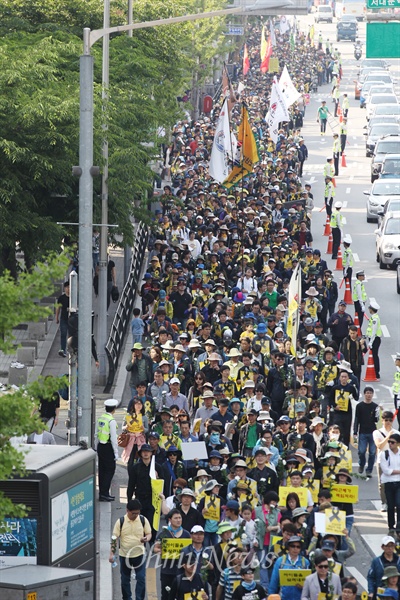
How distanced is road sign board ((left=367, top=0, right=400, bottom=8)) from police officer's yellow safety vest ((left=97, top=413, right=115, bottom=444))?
21.4 m

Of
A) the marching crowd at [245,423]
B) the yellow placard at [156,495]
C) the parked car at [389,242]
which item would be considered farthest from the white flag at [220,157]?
the yellow placard at [156,495]

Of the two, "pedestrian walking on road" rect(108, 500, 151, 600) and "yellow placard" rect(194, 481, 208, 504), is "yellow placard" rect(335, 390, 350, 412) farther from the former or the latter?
"pedestrian walking on road" rect(108, 500, 151, 600)

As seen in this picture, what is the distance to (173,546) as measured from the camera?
51.4 feet

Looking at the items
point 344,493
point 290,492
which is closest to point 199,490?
point 290,492

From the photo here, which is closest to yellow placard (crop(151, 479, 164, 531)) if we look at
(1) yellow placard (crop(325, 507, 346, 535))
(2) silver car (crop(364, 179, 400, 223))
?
(1) yellow placard (crop(325, 507, 346, 535))

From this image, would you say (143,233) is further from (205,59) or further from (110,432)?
(205,59)

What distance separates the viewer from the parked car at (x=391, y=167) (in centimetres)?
4569

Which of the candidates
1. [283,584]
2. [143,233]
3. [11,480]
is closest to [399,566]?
[283,584]

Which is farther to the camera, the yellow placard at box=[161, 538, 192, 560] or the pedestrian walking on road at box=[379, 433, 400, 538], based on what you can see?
the pedestrian walking on road at box=[379, 433, 400, 538]

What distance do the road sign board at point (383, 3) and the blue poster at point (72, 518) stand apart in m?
25.0

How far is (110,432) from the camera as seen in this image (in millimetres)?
19859

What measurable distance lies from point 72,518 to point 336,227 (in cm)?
2200

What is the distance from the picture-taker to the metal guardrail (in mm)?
26998

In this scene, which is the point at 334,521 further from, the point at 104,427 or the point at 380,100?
the point at 380,100
